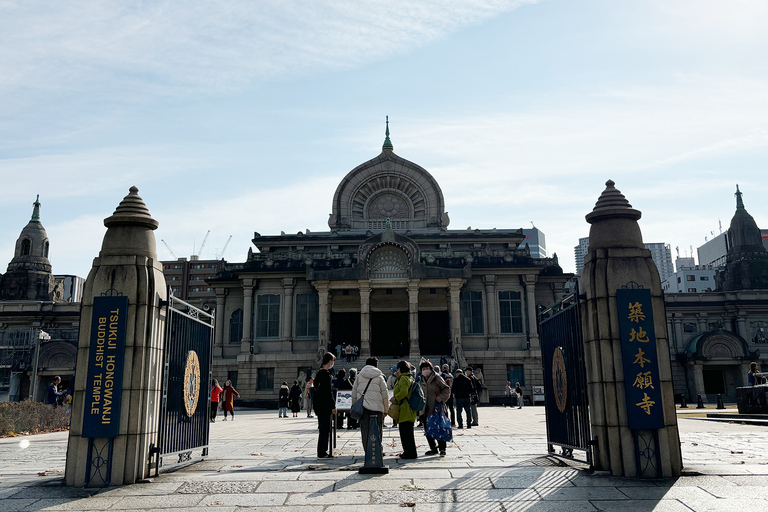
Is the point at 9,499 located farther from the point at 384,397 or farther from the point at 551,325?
the point at 551,325

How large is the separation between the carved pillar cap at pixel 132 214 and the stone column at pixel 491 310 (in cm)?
3308

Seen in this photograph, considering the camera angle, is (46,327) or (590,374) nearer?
(590,374)

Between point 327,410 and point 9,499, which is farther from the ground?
point 327,410

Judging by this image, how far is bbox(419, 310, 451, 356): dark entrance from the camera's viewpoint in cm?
4544

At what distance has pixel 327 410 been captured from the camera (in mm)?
11609

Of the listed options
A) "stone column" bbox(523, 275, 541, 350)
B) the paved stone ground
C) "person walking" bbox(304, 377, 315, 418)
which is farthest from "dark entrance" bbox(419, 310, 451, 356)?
the paved stone ground

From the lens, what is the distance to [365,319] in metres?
39.4

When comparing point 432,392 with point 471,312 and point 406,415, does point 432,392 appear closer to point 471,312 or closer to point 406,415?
point 406,415

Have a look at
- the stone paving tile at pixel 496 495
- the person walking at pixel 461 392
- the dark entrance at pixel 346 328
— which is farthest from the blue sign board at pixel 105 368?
the dark entrance at pixel 346 328

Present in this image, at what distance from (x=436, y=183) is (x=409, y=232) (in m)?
5.42

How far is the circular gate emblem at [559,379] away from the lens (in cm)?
1073

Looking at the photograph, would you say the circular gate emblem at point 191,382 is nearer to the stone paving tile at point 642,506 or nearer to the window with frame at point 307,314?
the stone paving tile at point 642,506

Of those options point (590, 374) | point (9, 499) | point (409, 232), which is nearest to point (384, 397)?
point (590, 374)

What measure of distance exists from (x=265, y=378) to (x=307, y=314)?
5083 millimetres
